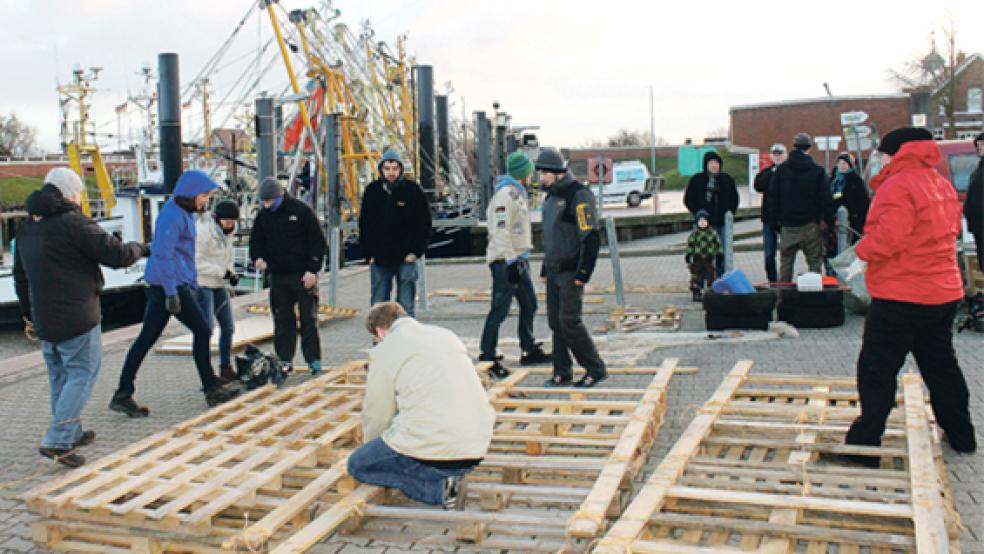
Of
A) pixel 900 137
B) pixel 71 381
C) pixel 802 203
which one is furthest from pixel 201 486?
pixel 802 203

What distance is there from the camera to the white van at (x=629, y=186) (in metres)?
42.8

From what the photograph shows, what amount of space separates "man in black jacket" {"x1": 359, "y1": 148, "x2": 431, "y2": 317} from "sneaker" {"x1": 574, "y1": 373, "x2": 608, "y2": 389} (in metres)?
2.02

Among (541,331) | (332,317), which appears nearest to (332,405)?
(541,331)

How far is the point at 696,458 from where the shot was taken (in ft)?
16.7

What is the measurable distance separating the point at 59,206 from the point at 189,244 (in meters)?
1.43

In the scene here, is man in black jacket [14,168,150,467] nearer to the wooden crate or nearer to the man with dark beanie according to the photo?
the wooden crate

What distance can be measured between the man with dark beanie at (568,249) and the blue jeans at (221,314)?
2905mm

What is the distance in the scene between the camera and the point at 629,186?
42.8m

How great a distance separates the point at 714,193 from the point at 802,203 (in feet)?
4.92

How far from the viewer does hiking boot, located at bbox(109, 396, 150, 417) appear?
725 centimetres

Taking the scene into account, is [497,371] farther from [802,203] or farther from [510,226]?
[802,203]

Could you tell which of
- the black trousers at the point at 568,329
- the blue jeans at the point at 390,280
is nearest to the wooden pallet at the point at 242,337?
the blue jeans at the point at 390,280

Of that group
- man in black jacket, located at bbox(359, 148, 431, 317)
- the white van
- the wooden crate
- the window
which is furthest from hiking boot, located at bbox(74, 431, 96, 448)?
the window

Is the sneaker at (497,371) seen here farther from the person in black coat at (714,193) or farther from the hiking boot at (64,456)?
the person in black coat at (714,193)
